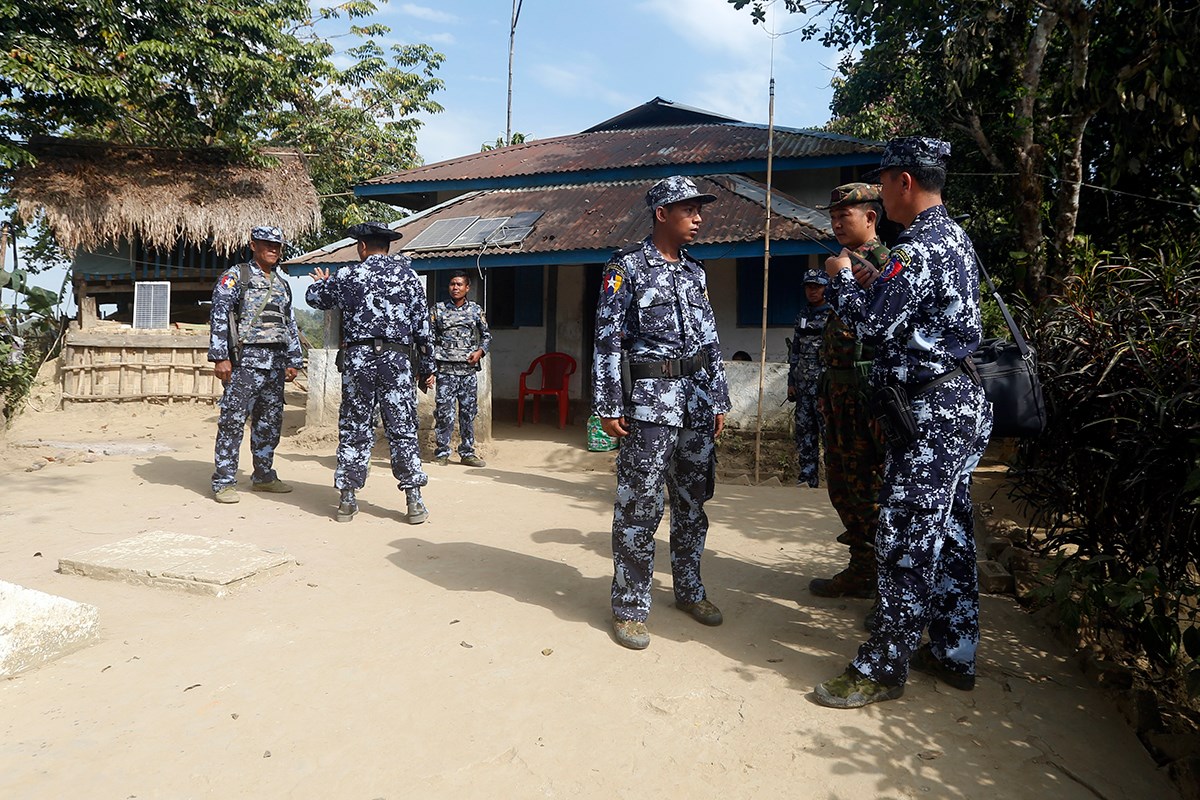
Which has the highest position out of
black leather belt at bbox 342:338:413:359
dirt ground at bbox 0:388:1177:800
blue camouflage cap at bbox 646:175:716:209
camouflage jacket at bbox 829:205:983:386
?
blue camouflage cap at bbox 646:175:716:209

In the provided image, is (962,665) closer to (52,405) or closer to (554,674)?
(554,674)

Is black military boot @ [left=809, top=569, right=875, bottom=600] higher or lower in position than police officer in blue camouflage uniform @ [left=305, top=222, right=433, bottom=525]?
lower

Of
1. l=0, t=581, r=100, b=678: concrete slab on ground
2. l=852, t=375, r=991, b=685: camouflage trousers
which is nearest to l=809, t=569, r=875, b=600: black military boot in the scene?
l=852, t=375, r=991, b=685: camouflage trousers

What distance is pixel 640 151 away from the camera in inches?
471

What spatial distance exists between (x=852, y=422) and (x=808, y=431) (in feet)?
3.45

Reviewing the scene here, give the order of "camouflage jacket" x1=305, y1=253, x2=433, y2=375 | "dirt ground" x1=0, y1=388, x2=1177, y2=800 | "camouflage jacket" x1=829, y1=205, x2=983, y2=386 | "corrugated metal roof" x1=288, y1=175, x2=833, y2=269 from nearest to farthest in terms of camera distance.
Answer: "dirt ground" x1=0, y1=388, x2=1177, y2=800
"camouflage jacket" x1=829, y1=205, x2=983, y2=386
"camouflage jacket" x1=305, y1=253, x2=433, y2=375
"corrugated metal roof" x1=288, y1=175, x2=833, y2=269

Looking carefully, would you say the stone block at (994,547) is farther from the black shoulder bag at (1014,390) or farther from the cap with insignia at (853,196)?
the cap with insignia at (853,196)

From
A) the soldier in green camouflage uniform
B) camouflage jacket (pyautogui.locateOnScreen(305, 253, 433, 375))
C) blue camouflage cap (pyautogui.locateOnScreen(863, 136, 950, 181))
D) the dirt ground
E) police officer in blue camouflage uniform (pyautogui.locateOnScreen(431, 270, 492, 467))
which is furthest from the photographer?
police officer in blue camouflage uniform (pyautogui.locateOnScreen(431, 270, 492, 467))

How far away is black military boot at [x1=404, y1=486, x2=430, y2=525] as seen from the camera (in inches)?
217

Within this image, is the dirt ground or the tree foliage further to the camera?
the tree foliage

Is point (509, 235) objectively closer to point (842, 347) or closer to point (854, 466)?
point (842, 347)

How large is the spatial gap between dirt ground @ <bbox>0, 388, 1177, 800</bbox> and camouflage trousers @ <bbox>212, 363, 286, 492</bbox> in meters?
0.97

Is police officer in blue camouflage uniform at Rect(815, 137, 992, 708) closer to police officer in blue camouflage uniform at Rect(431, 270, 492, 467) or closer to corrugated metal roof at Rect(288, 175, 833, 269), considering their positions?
corrugated metal roof at Rect(288, 175, 833, 269)

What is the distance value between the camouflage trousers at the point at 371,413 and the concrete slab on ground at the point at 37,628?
2259 mm
